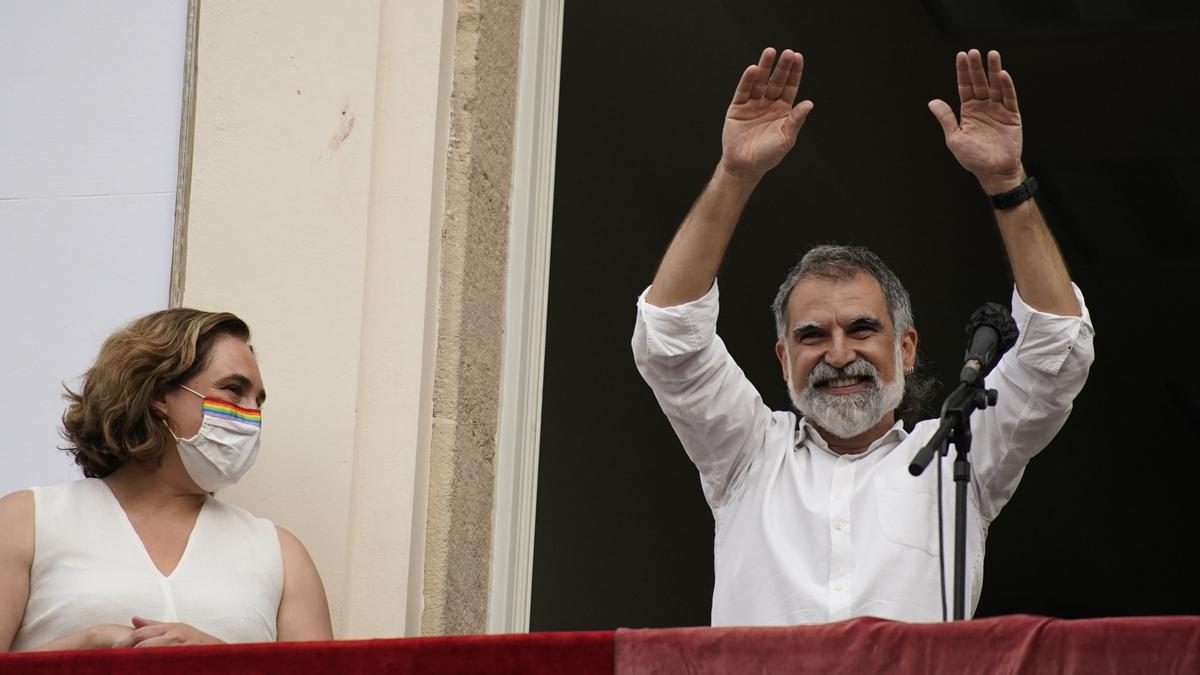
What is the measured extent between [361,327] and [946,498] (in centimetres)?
148

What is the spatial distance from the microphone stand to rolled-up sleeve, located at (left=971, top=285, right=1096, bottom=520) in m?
0.63

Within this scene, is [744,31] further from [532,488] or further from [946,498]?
[946,498]

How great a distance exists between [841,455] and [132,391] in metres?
1.58

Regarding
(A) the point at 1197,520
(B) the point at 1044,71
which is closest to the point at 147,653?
(B) the point at 1044,71

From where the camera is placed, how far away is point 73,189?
4.79m

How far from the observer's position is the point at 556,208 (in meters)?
7.31

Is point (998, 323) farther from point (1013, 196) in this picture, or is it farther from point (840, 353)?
point (840, 353)

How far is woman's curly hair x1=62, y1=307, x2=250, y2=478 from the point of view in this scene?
4023 mm

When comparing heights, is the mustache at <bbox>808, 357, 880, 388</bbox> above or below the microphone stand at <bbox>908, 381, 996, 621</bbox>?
above

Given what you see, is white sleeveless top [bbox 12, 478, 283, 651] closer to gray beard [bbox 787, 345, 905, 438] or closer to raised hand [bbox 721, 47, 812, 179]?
gray beard [bbox 787, 345, 905, 438]

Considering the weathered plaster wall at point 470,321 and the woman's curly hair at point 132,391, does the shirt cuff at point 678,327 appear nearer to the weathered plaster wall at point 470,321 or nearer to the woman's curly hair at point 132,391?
the weathered plaster wall at point 470,321

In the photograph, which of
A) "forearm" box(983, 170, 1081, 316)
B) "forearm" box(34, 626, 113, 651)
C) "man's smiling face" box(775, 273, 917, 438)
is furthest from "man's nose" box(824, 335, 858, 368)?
"forearm" box(34, 626, 113, 651)

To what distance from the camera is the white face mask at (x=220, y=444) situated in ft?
13.2

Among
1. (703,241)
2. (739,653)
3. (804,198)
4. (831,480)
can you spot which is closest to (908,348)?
(831,480)
